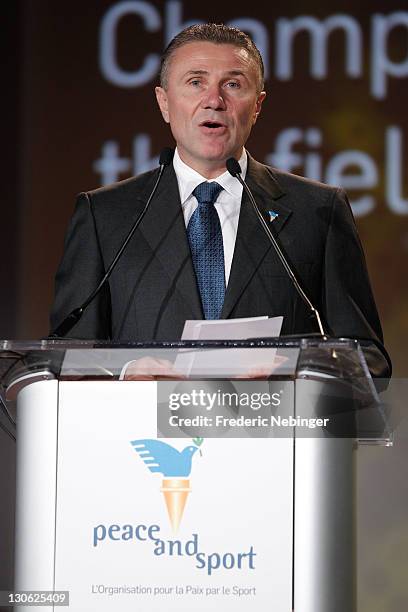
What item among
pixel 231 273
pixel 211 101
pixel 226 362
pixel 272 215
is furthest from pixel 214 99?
pixel 226 362

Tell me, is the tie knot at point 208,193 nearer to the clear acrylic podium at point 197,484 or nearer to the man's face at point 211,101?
the man's face at point 211,101

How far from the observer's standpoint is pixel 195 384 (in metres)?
1.61

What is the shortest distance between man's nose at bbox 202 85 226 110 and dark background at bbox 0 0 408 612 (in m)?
1.55

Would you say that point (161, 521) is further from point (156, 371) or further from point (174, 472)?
point (156, 371)

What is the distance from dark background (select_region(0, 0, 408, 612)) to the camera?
12.9 ft

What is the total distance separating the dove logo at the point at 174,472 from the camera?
158cm

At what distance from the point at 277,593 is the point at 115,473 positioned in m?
0.28

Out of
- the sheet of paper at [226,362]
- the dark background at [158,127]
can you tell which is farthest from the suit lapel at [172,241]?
the dark background at [158,127]

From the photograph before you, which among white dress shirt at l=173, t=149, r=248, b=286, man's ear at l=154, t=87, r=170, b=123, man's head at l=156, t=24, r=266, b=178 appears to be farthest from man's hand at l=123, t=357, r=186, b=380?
man's ear at l=154, t=87, r=170, b=123

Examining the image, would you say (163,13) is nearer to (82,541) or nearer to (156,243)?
(156,243)

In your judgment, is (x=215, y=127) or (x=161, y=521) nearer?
(x=161, y=521)

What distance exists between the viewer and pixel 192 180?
2.48 metres

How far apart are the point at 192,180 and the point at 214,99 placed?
0.19 metres

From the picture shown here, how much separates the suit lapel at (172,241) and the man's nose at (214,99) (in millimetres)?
189
